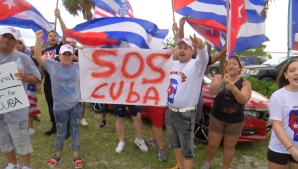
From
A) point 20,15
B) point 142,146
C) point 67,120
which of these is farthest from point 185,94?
point 20,15

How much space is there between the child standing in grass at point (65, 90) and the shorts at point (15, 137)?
0.51 meters

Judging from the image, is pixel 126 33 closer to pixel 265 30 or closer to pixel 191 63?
pixel 191 63

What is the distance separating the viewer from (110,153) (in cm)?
416

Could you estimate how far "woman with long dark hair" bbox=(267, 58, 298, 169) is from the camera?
91.6 inches

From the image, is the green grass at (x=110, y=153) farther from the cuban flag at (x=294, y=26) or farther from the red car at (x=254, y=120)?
the cuban flag at (x=294, y=26)

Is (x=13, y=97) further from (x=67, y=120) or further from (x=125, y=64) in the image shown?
(x=125, y=64)

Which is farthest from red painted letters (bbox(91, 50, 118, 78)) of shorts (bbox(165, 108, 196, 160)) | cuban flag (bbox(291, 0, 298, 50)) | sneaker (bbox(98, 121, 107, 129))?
cuban flag (bbox(291, 0, 298, 50))

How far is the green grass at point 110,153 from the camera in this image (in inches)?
149

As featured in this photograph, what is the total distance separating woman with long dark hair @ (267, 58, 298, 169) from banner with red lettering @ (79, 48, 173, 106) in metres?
1.48

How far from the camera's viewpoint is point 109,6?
14.1ft

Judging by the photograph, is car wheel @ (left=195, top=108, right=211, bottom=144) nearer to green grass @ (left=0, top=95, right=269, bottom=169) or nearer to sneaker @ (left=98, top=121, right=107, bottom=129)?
green grass @ (left=0, top=95, right=269, bottom=169)

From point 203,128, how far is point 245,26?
6.93 feet

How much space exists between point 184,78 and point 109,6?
2179mm

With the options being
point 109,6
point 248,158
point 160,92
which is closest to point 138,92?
point 160,92
